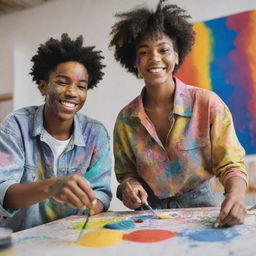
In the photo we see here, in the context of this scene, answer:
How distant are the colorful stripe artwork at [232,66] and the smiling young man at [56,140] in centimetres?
104

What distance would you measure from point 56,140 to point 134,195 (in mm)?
377

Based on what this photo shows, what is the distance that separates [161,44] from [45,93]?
0.50 m

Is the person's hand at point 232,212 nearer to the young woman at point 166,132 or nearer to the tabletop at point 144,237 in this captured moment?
the tabletop at point 144,237

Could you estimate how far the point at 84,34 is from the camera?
2770mm

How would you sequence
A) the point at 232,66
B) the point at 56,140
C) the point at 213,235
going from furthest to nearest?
the point at 232,66 < the point at 56,140 < the point at 213,235

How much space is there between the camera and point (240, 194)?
92 centimetres

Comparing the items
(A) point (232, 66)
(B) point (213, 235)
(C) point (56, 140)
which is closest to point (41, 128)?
(C) point (56, 140)

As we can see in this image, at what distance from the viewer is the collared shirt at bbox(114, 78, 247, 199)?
1.14 m

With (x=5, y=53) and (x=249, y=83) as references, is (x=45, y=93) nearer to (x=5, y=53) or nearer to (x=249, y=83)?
(x=249, y=83)

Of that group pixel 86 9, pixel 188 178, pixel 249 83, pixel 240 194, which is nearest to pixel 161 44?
pixel 188 178

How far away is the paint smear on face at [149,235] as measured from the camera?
73cm

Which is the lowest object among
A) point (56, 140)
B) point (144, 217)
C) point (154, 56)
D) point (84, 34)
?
point (144, 217)

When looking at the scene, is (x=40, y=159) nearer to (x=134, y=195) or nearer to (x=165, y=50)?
(x=134, y=195)

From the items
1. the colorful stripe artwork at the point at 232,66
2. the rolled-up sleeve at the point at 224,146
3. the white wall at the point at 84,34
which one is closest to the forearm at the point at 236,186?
the rolled-up sleeve at the point at 224,146
